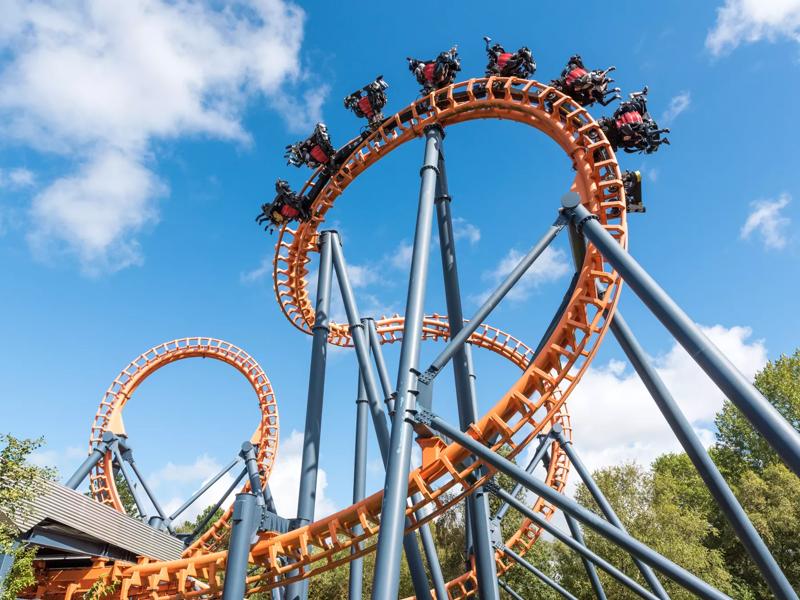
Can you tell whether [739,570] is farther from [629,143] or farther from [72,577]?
[72,577]

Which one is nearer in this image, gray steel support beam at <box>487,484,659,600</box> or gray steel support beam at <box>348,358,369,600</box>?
gray steel support beam at <box>487,484,659,600</box>

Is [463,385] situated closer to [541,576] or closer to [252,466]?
[541,576]

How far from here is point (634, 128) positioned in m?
7.17

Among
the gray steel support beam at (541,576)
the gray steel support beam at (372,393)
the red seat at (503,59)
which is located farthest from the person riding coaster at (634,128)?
the gray steel support beam at (541,576)

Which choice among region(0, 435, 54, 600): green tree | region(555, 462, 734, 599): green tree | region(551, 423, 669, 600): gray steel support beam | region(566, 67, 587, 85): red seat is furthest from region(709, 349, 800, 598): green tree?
region(0, 435, 54, 600): green tree

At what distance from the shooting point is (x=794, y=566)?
1459cm

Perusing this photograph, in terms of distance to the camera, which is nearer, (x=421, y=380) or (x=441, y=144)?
(x=421, y=380)

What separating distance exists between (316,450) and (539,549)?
13496 mm

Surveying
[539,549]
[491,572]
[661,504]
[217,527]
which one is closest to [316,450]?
[491,572]

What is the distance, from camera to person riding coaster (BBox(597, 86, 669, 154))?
717cm

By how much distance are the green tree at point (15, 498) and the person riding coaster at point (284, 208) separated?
188 inches

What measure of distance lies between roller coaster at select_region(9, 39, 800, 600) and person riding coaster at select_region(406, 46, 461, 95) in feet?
0.07

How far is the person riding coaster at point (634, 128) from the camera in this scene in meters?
7.17

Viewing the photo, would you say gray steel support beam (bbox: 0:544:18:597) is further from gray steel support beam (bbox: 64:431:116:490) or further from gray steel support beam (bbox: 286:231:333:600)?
gray steel support beam (bbox: 64:431:116:490)
